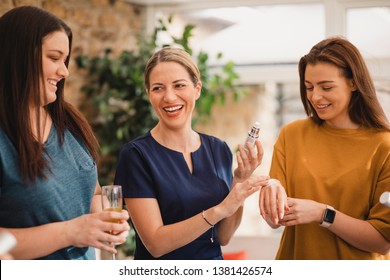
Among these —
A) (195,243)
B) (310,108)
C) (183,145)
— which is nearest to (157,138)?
(183,145)

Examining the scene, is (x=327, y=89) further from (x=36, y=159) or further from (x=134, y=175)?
(x=36, y=159)

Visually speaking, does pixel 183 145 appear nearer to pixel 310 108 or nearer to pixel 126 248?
pixel 310 108

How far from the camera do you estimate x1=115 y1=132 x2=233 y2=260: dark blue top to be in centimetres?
220

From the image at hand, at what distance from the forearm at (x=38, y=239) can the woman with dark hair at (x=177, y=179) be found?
404 mm

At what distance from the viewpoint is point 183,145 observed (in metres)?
2.36

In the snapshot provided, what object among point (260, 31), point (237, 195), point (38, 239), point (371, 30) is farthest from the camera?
point (260, 31)

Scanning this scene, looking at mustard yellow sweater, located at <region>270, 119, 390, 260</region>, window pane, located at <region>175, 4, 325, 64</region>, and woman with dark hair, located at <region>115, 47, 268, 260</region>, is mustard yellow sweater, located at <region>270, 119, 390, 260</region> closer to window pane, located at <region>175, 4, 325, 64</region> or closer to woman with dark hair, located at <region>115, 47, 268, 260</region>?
woman with dark hair, located at <region>115, 47, 268, 260</region>

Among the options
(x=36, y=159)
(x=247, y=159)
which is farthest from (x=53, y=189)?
(x=247, y=159)

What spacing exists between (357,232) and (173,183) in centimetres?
70

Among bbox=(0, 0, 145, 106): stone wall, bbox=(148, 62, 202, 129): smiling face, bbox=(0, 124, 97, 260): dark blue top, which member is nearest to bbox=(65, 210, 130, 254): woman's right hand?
bbox=(0, 124, 97, 260): dark blue top

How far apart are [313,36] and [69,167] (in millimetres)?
3519

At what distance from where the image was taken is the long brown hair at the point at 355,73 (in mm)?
2301

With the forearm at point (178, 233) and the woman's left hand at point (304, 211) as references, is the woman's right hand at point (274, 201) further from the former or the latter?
the forearm at point (178, 233)

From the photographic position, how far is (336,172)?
7.61 ft
